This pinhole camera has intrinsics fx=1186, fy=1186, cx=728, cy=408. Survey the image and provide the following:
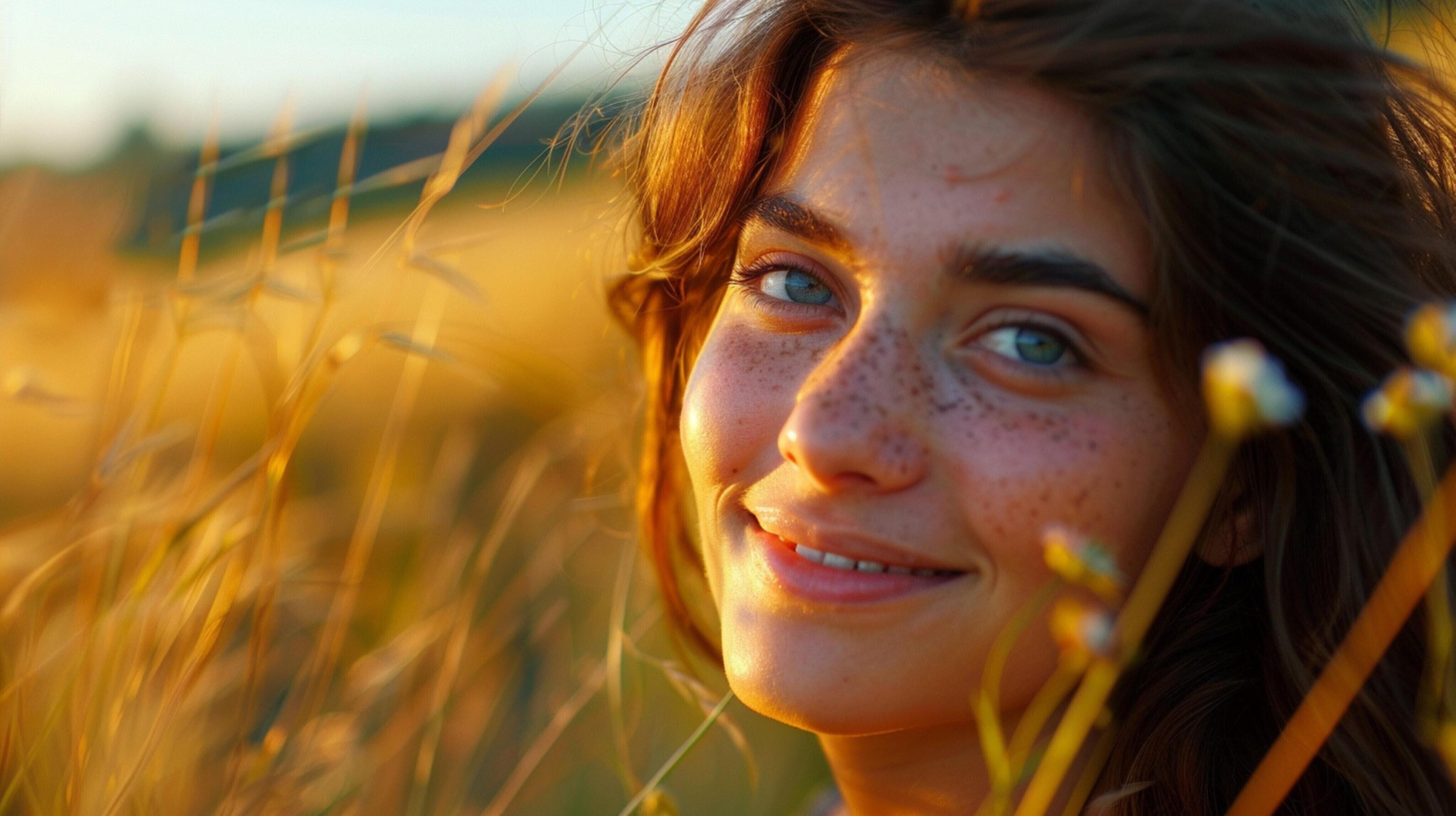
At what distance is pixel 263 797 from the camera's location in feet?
6.53

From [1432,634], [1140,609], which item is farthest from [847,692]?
[1432,634]

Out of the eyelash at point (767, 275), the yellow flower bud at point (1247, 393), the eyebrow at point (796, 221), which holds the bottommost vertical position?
the eyelash at point (767, 275)

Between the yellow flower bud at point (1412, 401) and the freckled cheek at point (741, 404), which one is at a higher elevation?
the yellow flower bud at point (1412, 401)

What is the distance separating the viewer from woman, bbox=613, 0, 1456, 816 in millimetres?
1551

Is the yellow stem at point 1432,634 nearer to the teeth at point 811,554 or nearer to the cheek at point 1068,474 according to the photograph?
the cheek at point 1068,474

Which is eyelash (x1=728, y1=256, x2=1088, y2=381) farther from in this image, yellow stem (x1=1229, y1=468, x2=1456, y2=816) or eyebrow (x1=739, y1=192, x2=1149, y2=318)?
yellow stem (x1=1229, y1=468, x2=1456, y2=816)

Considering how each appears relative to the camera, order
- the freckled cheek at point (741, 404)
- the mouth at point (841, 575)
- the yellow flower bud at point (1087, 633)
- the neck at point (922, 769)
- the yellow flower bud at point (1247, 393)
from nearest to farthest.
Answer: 1. the yellow flower bud at point (1247, 393)
2. the yellow flower bud at point (1087, 633)
3. the mouth at point (841, 575)
4. the freckled cheek at point (741, 404)
5. the neck at point (922, 769)

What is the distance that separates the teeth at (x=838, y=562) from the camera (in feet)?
5.26

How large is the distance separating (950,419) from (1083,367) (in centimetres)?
21

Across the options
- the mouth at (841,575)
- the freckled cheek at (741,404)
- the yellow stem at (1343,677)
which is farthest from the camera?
the freckled cheek at (741,404)

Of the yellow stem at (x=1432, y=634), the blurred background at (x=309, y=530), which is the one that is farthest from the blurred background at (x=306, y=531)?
the yellow stem at (x=1432, y=634)

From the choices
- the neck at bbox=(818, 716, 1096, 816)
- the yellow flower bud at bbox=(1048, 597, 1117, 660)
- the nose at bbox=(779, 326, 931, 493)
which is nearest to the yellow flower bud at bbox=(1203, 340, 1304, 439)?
the yellow flower bud at bbox=(1048, 597, 1117, 660)

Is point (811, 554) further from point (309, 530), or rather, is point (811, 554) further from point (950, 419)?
point (309, 530)

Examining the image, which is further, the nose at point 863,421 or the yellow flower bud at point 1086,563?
the nose at point 863,421
